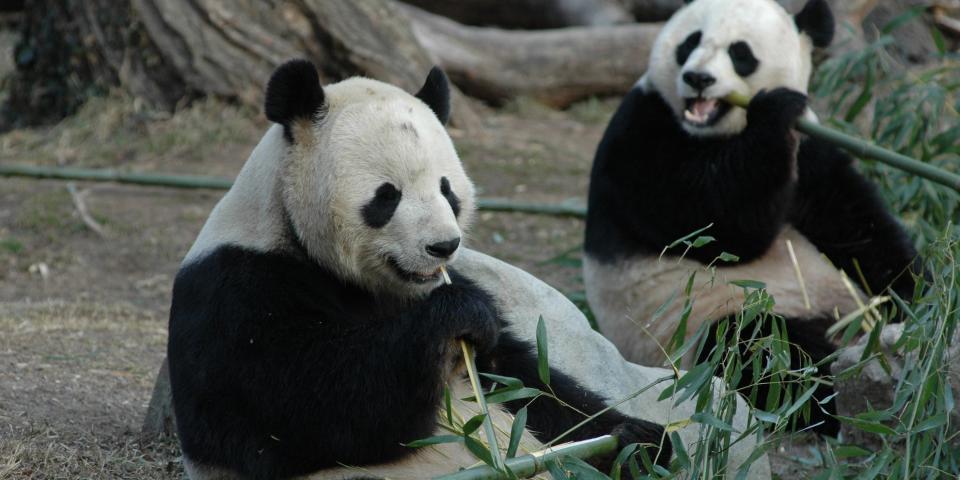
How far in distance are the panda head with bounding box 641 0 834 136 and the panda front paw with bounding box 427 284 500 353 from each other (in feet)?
7.61

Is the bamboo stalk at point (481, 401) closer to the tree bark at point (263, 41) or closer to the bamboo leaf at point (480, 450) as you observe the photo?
the bamboo leaf at point (480, 450)

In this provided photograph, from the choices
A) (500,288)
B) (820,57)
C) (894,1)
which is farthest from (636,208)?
(894,1)

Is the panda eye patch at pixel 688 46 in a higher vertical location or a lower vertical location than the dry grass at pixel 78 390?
higher

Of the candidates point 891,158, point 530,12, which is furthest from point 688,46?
point 530,12

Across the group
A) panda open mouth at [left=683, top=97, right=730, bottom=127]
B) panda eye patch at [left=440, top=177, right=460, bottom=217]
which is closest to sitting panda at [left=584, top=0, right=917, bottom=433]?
panda open mouth at [left=683, top=97, right=730, bottom=127]

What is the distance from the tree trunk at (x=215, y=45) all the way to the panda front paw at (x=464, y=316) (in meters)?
5.70

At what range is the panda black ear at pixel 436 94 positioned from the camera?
360cm

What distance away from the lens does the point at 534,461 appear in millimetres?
2926

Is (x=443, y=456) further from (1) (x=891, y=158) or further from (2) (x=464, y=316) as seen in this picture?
(1) (x=891, y=158)

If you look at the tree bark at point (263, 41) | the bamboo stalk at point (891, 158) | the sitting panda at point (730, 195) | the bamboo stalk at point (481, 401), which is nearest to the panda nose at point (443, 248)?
the bamboo stalk at point (481, 401)

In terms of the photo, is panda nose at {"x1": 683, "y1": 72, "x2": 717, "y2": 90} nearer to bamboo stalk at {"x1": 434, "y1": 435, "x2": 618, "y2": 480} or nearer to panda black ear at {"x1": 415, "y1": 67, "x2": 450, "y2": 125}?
panda black ear at {"x1": 415, "y1": 67, "x2": 450, "y2": 125}

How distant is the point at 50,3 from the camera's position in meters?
9.35

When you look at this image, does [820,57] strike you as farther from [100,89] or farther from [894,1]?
[100,89]

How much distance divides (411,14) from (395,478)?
7.95m
